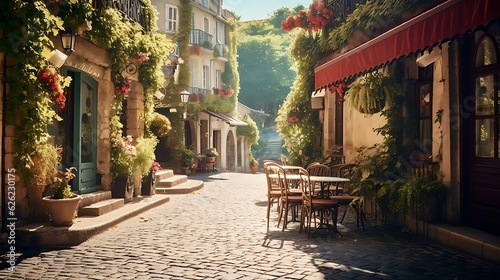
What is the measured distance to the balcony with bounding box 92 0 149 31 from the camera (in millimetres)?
9336

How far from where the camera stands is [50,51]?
7465mm

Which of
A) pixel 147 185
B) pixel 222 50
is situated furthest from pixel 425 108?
pixel 222 50

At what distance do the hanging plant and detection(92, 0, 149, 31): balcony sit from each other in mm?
4858

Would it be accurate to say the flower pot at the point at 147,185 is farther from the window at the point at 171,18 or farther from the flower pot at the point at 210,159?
the window at the point at 171,18

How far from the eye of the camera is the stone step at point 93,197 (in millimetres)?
8969

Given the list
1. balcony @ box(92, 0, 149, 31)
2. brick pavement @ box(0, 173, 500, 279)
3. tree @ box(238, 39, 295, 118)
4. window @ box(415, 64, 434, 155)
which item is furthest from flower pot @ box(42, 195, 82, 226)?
tree @ box(238, 39, 295, 118)

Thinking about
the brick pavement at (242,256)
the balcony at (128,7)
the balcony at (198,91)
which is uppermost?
the balcony at (198,91)

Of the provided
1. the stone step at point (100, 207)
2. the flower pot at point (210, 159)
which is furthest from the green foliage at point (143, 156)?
the flower pot at point (210, 159)

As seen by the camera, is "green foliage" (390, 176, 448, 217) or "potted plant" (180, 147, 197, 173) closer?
"green foliage" (390, 176, 448, 217)

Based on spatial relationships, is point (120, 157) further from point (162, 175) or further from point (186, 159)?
point (186, 159)

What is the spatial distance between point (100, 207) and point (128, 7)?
466 cm

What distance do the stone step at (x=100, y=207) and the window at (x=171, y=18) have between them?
64.0 ft

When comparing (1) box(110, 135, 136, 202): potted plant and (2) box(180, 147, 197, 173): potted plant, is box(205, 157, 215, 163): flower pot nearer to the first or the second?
(2) box(180, 147, 197, 173): potted plant

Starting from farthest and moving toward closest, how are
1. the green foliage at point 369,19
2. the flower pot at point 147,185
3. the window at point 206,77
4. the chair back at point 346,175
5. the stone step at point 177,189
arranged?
1. the window at point 206,77
2. the stone step at point 177,189
3. the flower pot at point 147,185
4. the chair back at point 346,175
5. the green foliage at point 369,19
